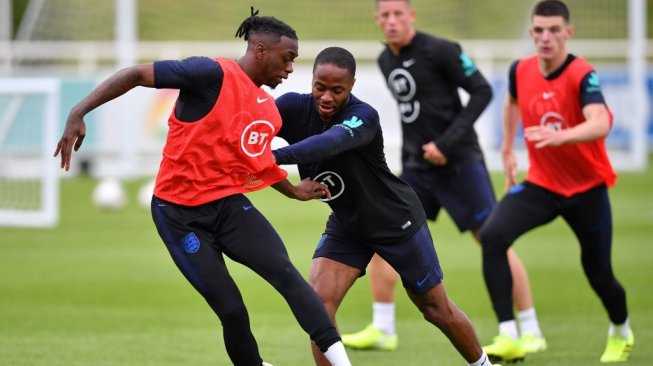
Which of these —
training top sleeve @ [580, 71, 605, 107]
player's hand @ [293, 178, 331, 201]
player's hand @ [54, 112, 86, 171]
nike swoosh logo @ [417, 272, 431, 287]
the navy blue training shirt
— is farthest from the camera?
training top sleeve @ [580, 71, 605, 107]

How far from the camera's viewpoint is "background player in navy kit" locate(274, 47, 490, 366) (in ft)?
22.1

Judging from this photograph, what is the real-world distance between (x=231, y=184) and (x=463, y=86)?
3.55 metres

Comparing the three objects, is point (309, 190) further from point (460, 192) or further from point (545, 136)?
point (460, 192)

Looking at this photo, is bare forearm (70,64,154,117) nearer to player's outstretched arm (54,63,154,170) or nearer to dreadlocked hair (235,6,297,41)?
player's outstretched arm (54,63,154,170)

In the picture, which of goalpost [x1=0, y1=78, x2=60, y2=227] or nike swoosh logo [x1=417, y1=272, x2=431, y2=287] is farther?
goalpost [x1=0, y1=78, x2=60, y2=227]

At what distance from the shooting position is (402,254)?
275 inches

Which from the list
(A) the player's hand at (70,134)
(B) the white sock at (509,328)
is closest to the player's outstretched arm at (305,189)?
(A) the player's hand at (70,134)

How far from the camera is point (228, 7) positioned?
25578 mm

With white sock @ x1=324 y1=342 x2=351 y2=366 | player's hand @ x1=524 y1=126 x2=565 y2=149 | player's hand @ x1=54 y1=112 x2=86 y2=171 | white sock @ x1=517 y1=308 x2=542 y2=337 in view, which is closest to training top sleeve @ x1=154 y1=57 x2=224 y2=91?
player's hand @ x1=54 y1=112 x2=86 y2=171

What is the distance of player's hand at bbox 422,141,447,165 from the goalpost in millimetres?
6012

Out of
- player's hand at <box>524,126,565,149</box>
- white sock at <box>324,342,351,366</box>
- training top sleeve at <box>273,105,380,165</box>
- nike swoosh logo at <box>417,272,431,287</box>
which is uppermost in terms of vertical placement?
training top sleeve at <box>273,105,380,165</box>

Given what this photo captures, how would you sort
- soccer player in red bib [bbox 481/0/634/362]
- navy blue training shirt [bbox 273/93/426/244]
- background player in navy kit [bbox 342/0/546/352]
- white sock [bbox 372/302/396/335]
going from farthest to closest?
background player in navy kit [bbox 342/0/546/352], white sock [bbox 372/302/396/335], soccer player in red bib [bbox 481/0/634/362], navy blue training shirt [bbox 273/93/426/244]

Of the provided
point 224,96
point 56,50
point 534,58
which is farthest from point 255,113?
point 56,50

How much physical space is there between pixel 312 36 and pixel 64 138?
19.9 meters
